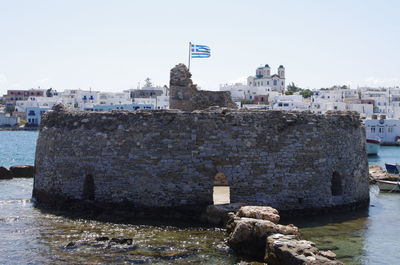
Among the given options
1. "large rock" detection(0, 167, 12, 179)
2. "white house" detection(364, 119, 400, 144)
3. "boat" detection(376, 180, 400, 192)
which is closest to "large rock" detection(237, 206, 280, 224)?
"boat" detection(376, 180, 400, 192)

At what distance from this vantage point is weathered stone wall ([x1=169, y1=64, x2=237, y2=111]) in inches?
908

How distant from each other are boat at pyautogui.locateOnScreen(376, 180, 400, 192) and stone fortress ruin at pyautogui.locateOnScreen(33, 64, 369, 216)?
7185 millimetres

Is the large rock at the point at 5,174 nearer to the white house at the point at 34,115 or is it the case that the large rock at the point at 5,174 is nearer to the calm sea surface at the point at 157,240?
the calm sea surface at the point at 157,240

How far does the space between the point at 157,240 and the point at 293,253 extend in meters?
4.21

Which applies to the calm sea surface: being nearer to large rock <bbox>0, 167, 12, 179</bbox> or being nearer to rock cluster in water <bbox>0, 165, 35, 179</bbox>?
large rock <bbox>0, 167, 12, 179</bbox>

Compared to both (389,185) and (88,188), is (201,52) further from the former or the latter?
(389,185)

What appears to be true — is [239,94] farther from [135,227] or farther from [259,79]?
[135,227]

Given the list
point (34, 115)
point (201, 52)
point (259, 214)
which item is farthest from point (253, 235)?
point (34, 115)

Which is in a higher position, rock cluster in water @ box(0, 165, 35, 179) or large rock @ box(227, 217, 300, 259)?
large rock @ box(227, 217, 300, 259)

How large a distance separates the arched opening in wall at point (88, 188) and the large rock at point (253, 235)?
6.65 m

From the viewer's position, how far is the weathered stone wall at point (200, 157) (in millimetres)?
17078

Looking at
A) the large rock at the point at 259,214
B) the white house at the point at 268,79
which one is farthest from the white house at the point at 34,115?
the large rock at the point at 259,214

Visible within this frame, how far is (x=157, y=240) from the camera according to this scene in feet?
48.3

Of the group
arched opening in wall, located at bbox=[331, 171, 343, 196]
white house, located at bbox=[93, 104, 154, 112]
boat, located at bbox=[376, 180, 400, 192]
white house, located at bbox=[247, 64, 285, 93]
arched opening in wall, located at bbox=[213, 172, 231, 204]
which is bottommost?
boat, located at bbox=[376, 180, 400, 192]
